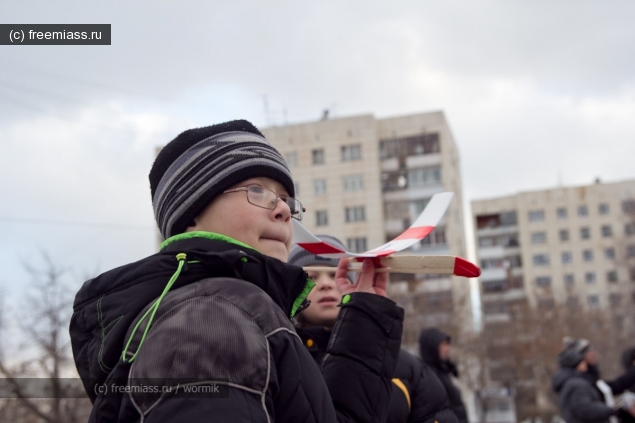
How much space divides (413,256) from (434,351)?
4150mm

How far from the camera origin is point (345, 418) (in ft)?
6.75

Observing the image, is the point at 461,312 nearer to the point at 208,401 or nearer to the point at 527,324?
the point at 527,324

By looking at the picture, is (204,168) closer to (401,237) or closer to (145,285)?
(145,285)

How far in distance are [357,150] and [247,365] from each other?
4409 cm

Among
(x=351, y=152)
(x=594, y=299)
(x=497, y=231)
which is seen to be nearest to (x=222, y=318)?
(x=351, y=152)

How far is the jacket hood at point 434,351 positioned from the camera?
6.14m

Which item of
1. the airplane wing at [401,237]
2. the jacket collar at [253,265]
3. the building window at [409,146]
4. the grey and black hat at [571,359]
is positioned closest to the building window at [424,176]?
the building window at [409,146]

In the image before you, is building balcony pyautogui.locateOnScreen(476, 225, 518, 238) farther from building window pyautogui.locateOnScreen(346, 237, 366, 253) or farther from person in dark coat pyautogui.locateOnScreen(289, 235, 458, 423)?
person in dark coat pyautogui.locateOnScreen(289, 235, 458, 423)

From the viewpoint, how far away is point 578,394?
689 centimetres

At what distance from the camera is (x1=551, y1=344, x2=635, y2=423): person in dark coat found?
263 inches

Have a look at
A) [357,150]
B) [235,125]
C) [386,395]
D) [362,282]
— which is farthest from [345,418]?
[357,150]

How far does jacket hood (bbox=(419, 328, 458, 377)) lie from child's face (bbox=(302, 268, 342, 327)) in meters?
3.13

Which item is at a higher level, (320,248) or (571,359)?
(320,248)

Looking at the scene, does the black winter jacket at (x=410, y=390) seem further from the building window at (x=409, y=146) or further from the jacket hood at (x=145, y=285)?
the building window at (x=409, y=146)
